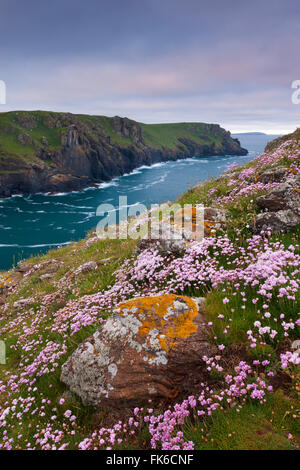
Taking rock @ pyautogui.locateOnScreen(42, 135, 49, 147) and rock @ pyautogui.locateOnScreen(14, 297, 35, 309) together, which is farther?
rock @ pyautogui.locateOnScreen(42, 135, 49, 147)

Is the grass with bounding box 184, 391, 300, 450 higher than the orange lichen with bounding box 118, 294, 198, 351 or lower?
lower

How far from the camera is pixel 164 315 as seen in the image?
4699mm

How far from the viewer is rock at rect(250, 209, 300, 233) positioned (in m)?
7.07

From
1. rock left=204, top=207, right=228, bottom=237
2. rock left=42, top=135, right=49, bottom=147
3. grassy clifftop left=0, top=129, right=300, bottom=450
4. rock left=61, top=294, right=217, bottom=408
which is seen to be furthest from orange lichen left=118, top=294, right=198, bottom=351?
rock left=42, top=135, right=49, bottom=147

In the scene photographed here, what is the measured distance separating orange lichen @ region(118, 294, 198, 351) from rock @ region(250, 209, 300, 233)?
3.68 m

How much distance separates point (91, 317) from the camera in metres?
6.23

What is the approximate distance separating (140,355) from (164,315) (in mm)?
821

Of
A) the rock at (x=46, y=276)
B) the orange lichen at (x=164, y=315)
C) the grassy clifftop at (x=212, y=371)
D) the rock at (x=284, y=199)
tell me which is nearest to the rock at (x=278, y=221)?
the grassy clifftop at (x=212, y=371)

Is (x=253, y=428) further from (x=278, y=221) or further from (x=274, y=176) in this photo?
(x=274, y=176)

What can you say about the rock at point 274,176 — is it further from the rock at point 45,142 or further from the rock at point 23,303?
the rock at point 45,142

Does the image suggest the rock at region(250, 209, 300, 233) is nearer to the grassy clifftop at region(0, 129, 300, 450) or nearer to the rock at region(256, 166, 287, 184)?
the grassy clifftop at region(0, 129, 300, 450)

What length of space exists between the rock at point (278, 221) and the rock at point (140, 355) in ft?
12.2
